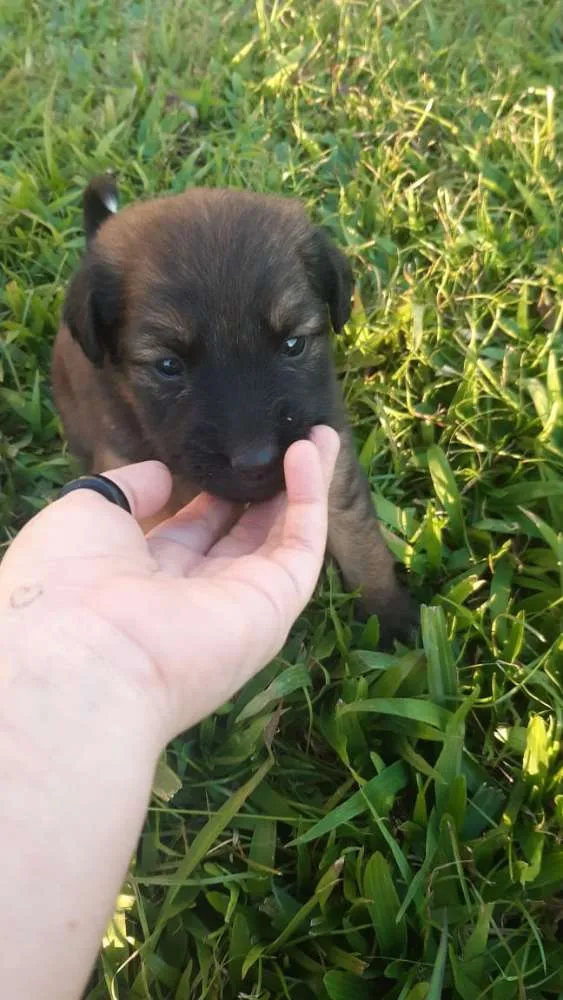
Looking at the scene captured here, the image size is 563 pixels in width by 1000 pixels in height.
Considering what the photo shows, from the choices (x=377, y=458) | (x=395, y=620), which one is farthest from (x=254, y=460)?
(x=377, y=458)

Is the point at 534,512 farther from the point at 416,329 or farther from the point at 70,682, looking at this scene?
the point at 70,682

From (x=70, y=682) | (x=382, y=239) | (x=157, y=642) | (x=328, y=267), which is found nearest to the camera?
(x=70, y=682)

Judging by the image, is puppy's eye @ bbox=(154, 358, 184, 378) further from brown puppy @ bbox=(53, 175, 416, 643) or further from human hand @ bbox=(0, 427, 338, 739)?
human hand @ bbox=(0, 427, 338, 739)

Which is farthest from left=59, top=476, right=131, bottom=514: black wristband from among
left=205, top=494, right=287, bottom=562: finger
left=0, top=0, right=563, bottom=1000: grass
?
left=0, top=0, right=563, bottom=1000: grass

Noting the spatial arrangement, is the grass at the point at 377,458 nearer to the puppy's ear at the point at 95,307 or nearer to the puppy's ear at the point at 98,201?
the puppy's ear at the point at 98,201

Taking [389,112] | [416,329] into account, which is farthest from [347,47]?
[416,329]

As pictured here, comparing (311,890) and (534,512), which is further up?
(534,512)

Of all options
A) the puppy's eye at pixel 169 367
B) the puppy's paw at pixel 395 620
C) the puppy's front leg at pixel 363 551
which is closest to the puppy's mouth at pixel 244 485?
the puppy's eye at pixel 169 367
